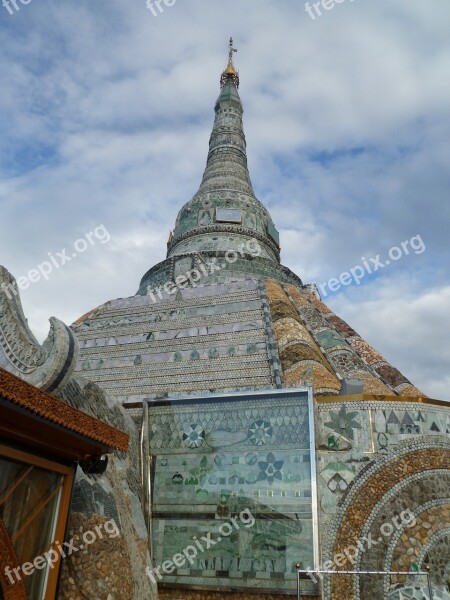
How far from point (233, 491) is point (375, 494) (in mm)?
2246

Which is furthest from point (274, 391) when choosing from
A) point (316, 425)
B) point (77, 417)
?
point (77, 417)

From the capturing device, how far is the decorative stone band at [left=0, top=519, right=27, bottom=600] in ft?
14.6

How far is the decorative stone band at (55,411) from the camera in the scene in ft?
14.2

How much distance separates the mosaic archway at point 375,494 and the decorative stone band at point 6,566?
4.80 meters

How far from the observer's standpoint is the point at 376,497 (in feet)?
26.9

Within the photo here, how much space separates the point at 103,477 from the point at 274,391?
3.28 m

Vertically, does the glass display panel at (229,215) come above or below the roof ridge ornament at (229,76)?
below

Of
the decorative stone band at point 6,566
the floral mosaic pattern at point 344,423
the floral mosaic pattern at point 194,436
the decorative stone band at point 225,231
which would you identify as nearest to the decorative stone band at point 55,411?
the decorative stone band at point 6,566

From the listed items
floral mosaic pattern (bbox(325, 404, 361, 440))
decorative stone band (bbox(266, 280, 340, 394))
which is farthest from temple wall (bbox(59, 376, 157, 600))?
decorative stone band (bbox(266, 280, 340, 394))

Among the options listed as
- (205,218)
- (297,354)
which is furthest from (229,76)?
(297,354)

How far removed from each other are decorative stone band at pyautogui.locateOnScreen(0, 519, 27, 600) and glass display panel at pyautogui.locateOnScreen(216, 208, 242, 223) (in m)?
17.5

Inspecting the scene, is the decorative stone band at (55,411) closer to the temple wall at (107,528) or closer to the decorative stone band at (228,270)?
the temple wall at (107,528)

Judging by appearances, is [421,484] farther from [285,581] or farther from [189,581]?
[189,581]

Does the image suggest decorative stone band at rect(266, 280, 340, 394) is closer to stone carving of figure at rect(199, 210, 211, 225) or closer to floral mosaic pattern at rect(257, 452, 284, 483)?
floral mosaic pattern at rect(257, 452, 284, 483)
